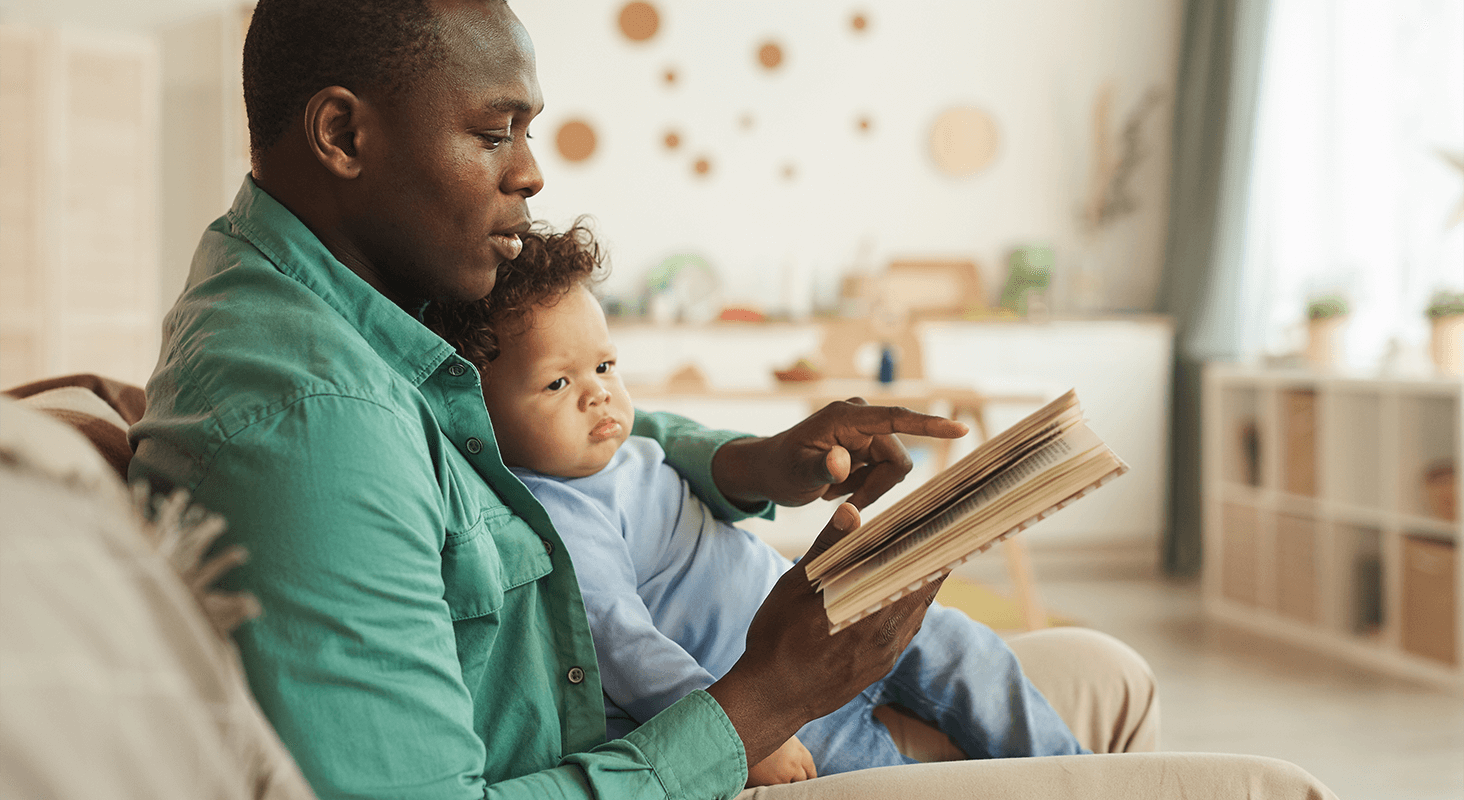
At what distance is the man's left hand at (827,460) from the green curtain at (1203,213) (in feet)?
12.6

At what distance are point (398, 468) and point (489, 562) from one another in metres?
Result: 0.13

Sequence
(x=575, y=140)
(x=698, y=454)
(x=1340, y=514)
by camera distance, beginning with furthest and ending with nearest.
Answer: (x=575, y=140), (x=1340, y=514), (x=698, y=454)

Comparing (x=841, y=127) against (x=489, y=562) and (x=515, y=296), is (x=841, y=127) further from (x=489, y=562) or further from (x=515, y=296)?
(x=489, y=562)

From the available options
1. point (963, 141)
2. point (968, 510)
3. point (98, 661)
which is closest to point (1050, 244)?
point (963, 141)

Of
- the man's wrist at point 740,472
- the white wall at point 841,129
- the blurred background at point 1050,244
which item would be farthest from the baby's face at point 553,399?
the white wall at point 841,129

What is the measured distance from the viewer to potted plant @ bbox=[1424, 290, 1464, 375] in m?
3.21

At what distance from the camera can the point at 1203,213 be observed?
4.55 metres

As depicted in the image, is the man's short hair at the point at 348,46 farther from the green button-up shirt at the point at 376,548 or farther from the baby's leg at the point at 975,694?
the baby's leg at the point at 975,694

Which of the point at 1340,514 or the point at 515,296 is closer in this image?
the point at 515,296

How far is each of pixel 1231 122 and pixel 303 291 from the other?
4.42 meters

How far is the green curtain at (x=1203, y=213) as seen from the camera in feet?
14.3

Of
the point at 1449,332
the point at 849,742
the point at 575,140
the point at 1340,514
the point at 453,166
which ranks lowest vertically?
the point at 1340,514

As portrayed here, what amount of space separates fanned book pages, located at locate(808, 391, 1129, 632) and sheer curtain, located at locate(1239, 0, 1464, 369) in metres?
3.25

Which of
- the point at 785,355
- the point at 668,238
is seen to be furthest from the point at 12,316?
the point at 785,355
